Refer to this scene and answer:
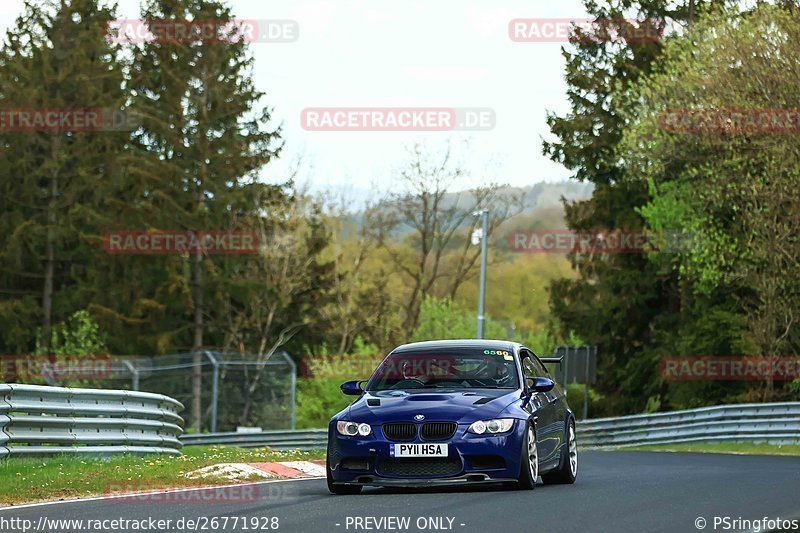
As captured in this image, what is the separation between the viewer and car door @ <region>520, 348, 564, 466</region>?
46.6 feet

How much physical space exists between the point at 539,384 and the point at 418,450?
1.97 meters

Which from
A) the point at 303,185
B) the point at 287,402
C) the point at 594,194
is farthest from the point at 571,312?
the point at 303,185

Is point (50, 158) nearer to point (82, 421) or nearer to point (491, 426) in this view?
point (82, 421)

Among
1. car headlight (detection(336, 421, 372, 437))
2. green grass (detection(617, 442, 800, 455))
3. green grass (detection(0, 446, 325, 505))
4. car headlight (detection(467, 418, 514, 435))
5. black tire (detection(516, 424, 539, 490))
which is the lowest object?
green grass (detection(617, 442, 800, 455))

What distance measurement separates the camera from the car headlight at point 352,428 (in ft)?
43.6

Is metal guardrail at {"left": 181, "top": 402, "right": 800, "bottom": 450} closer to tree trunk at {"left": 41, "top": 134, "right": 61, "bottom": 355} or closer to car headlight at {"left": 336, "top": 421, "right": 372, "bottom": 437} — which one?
car headlight at {"left": 336, "top": 421, "right": 372, "bottom": 437}

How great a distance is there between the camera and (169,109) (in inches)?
2158

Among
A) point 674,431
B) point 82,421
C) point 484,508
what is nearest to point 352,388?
point 484,508

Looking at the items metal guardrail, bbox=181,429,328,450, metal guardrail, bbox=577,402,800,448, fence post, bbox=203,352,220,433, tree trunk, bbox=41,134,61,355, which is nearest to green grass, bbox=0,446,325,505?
metal guardrail, bbox=181,429,328,450

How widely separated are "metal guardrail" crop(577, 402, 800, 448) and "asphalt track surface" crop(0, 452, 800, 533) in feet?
49.3

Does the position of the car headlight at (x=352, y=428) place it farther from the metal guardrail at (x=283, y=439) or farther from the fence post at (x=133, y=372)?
the fence post at (x=133, y=372)

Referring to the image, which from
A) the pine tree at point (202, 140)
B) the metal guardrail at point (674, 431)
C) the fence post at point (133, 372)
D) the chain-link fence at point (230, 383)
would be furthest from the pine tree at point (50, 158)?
the metal guardrail at point (674, 431)

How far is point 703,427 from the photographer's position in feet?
105

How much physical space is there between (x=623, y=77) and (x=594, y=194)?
4.21 metres
